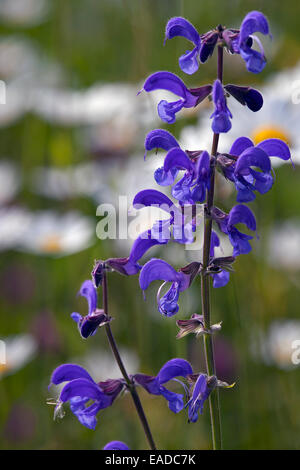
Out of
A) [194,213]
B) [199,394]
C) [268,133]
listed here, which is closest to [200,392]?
[199,394]

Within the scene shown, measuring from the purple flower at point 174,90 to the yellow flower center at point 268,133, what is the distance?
34.3 inches

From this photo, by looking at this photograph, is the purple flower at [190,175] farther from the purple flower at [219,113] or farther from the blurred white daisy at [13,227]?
the blurred white daisy at [13,227]

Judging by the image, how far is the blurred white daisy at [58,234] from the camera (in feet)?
6.51

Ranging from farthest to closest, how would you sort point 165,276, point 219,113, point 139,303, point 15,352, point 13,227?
point 13,227
point 139,303
point 15,352
point 165,276
point 219,113

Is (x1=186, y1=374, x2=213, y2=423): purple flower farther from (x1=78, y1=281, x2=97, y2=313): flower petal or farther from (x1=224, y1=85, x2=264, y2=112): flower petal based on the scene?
(x1=224, y1=85, x2=264, y2=112): flower petal

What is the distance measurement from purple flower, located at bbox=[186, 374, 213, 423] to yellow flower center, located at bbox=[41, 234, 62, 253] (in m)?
1.27

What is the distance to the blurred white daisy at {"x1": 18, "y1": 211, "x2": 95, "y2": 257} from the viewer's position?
1984mm

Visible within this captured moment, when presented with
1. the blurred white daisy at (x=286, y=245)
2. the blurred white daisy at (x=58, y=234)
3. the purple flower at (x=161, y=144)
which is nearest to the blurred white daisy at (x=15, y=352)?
the blurred white daisy at (x=58, y=234)

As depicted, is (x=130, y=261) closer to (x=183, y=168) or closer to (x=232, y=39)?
(x=183, y=168)

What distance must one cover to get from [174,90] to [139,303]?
104 centimetres

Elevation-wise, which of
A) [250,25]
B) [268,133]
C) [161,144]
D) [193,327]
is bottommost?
[193,327]

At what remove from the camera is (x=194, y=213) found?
802mm

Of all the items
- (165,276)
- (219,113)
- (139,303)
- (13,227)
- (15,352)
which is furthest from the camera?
(13,227)
